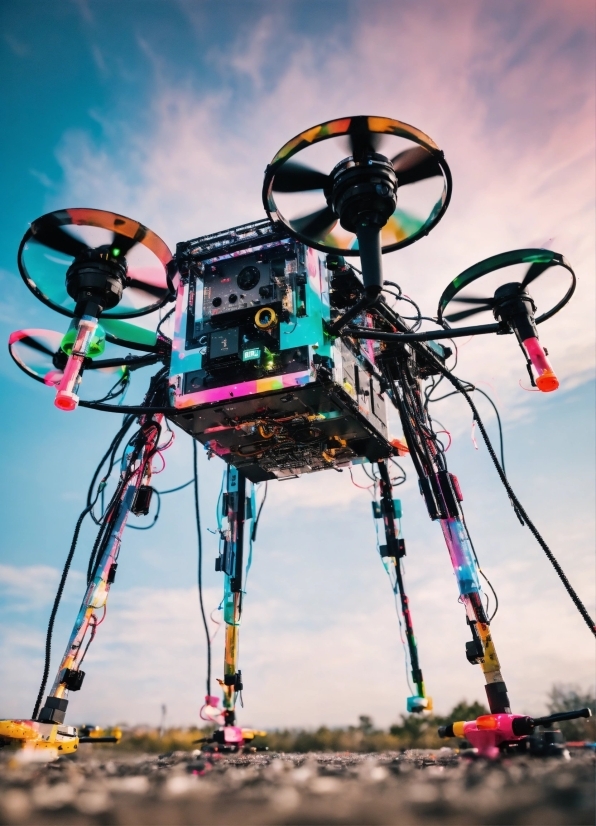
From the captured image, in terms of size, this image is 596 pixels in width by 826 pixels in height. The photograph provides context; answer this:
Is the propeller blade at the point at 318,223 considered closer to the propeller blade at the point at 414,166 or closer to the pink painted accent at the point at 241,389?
the propeller blade at the point at 414,166

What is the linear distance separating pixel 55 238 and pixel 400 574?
23.1 ft

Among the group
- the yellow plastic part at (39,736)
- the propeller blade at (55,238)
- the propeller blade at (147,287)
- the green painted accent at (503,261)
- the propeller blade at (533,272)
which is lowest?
the yellow plastic part at (39,736)

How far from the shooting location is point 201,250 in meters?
6.78

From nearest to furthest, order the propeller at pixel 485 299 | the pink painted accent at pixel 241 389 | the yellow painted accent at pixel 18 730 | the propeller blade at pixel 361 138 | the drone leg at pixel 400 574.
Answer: the yellow painted accent at pixel 18 730, the propeller blade at pixel 361 138, the pink painted accent at pixel 241 389, the propeller at pixel 485 299, the drone leg at pixel 400 574

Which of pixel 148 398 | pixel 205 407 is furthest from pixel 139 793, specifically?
pixel 148 398

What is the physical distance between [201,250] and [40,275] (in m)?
2.00

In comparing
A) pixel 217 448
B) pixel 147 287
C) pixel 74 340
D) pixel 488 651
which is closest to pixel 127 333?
pixel 147 287

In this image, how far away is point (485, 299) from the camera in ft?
20.2

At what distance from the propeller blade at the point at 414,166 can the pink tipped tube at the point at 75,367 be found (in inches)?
143

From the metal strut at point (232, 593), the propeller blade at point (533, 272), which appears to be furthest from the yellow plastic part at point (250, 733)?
the propeller blade at point (533, 272)

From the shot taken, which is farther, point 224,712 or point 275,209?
point 224,712

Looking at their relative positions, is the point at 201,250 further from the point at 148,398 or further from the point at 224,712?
the point at 224,712

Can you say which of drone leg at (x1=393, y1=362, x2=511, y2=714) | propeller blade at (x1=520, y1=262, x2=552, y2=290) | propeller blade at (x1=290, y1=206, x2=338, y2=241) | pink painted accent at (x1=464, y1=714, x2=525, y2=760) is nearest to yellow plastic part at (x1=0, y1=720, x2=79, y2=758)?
pink painted accent at (x1=464, y1=714, x2=525, y2=760)

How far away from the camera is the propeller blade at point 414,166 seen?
502 centimetres
